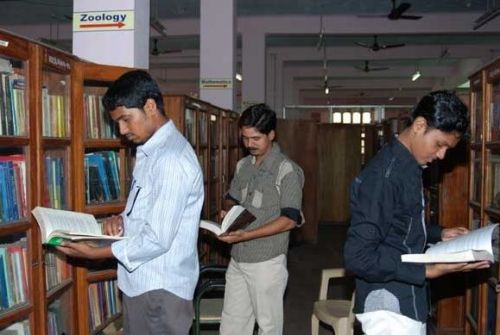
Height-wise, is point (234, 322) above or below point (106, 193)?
below

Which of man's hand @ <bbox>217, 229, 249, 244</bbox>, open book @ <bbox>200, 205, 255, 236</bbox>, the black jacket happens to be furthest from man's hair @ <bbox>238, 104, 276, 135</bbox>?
the black jacket

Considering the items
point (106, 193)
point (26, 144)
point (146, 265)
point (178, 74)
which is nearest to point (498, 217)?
point (146, 265)

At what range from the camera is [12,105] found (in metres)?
2.01

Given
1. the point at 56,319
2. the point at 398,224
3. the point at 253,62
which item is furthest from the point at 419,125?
the point at 253,62

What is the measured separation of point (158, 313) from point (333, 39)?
1089 cm

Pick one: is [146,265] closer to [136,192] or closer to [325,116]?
[136,192]

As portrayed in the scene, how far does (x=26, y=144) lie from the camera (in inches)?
80.9

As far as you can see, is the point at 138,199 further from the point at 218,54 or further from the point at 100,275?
the point at 218,54

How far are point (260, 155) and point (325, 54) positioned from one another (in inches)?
419

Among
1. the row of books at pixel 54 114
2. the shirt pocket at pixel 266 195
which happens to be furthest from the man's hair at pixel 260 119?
the row of books at pixel 54 114

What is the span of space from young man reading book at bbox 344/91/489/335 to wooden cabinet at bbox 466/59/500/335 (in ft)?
3.84

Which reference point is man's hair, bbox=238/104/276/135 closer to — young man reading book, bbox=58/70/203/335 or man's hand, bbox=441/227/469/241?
young man reading book, bbox=58/70/203/335

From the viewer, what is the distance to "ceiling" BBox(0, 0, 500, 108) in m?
9.17

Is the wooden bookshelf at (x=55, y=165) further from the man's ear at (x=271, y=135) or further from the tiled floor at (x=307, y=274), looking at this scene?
the tiled floor at (x=307, y=274)
